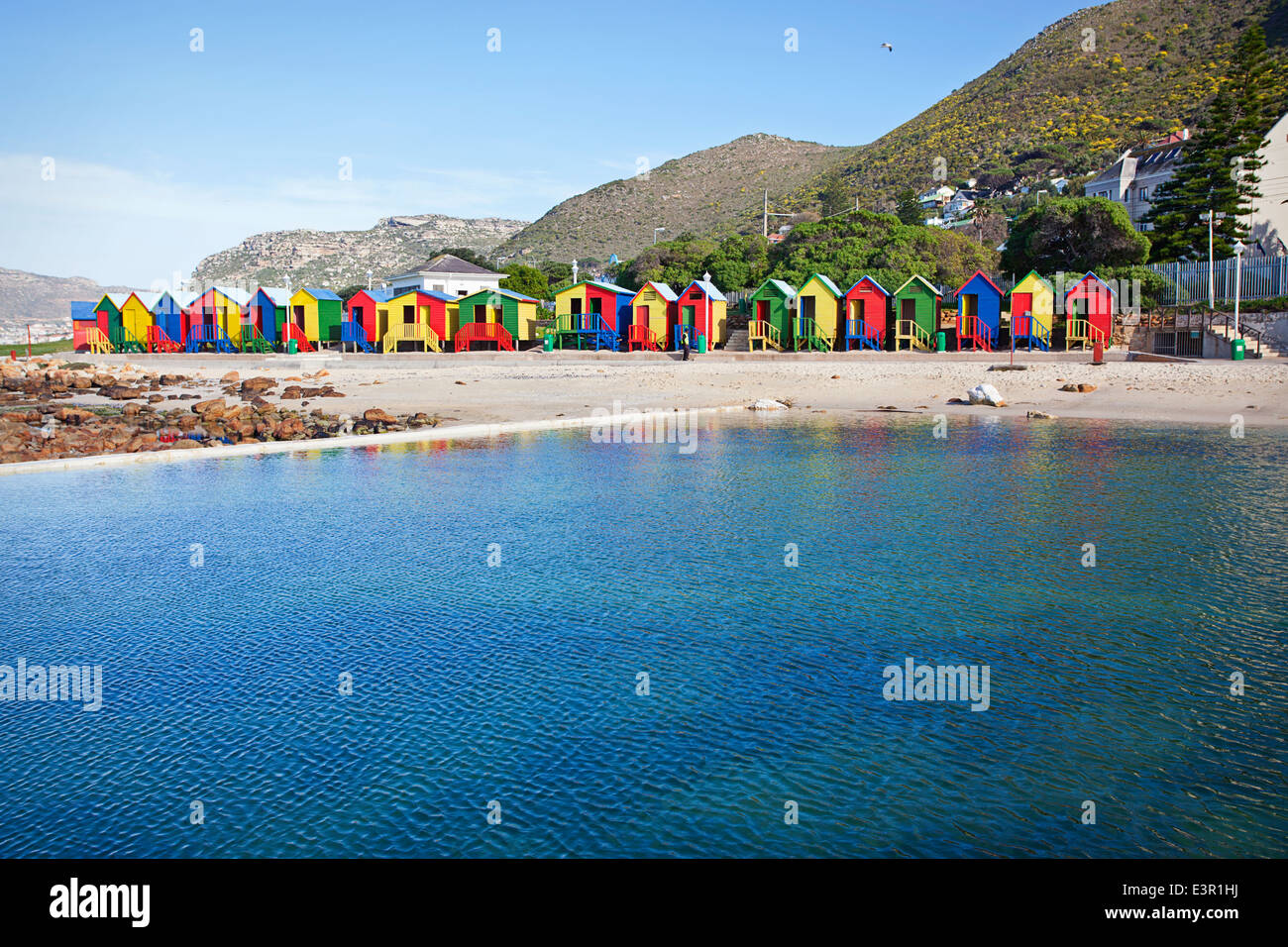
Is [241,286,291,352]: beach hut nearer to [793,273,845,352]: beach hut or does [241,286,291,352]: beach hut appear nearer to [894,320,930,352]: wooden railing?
[793,273,845,352]: beach hut

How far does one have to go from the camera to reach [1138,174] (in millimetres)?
79875

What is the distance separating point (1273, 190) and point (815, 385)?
33.6 meters

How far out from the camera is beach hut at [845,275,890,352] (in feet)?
135

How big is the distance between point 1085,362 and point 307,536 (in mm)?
29082

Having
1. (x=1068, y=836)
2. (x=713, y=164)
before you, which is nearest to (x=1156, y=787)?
(x=1068, y=836)

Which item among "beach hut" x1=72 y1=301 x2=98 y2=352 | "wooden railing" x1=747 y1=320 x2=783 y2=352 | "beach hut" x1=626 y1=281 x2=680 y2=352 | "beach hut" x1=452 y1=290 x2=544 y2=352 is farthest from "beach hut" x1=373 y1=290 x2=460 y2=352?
"beach hut" x1=72 y1=301 x2=98 y2=352

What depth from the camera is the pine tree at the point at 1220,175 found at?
44.8m

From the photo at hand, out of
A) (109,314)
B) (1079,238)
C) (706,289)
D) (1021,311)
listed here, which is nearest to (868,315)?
(1021,311)

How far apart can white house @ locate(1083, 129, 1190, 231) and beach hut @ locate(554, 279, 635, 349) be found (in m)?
49.6

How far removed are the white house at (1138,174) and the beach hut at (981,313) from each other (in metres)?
45.3

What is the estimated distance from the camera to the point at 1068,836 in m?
5.35

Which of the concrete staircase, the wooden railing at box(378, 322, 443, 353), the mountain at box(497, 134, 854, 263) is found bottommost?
the concrete staircase
